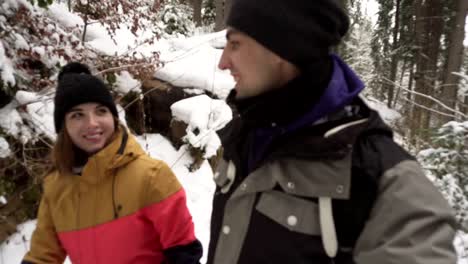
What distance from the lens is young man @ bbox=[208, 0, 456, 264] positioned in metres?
0.91

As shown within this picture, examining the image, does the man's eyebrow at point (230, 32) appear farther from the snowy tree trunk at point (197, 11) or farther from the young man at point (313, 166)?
the snowy tree trunk at point (197, 11)

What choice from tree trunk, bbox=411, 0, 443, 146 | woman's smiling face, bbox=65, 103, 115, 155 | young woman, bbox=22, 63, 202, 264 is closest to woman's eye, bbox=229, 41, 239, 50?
young woman, bbox=22, 63, 202, 264

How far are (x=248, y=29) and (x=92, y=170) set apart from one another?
1221mm

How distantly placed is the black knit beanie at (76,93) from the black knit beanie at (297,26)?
1255 mm

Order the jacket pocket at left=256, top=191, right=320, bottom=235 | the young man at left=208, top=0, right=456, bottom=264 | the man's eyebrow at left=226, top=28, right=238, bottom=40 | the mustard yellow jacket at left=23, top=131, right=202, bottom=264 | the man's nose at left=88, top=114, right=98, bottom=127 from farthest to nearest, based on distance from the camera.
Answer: the man's nose at left=88, top=114, right=98, bottom=127 → the mustard yellow jacket at left=23, top=131, right=202, bottom=264 → the man's eyebrow at left=226, top=28, right=238, bottom=40 → the jacket pocket at left=256, top=191, right=320, bottom=235 → the young man at left=208, top=0, right=456, bottom=264

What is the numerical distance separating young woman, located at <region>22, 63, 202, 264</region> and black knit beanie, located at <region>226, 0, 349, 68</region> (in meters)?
1.13

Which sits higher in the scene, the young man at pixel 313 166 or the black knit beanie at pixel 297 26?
the black knit beanie at pixel 297 26

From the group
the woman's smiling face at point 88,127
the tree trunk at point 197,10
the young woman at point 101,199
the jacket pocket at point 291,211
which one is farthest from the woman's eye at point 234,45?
the tree trunk at point 197,10

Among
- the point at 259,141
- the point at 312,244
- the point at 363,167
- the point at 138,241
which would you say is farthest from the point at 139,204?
the point at 363,167

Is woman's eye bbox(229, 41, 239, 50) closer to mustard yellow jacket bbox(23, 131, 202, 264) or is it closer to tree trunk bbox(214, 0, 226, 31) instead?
mustard yellow jacket bbox(23, 131, 202, 264)

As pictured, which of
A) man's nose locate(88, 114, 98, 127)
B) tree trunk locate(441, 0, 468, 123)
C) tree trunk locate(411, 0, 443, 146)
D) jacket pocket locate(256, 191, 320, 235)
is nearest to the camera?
jacket pocket locate(256, 191, 320, 235)

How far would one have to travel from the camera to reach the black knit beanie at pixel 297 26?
1.09 m

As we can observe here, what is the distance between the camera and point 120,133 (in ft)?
6.93

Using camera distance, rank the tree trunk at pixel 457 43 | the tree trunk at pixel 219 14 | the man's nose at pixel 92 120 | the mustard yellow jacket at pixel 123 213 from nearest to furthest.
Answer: the mustard yellow jacket at pixel 123 213, the man's nose at pixel 92 120, the tree trunk at pixel 457 43, the tree trunk at pixel 219 14
